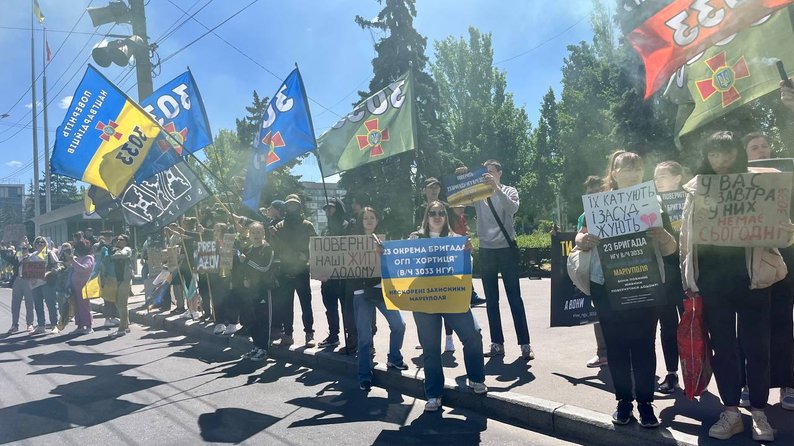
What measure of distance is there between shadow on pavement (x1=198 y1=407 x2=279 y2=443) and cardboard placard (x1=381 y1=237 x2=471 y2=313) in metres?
1.54

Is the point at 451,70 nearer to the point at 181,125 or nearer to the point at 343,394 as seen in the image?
the point at 181,125

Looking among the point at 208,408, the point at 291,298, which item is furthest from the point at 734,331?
the point at 291,298

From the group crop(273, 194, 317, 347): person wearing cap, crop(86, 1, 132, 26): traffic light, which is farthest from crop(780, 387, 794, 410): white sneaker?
crop(86, 1, 132, 26): traffic light

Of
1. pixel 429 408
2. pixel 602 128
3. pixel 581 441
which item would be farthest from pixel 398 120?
pixel 602 128

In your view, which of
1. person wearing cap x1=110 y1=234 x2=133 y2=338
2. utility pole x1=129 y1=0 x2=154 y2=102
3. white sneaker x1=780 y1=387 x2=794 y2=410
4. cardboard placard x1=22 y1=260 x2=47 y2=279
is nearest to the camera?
white sneaker x1=780 y1=387 x2=794 y2=410

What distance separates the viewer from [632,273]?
3.88m

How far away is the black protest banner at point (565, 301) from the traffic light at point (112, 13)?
479 inches

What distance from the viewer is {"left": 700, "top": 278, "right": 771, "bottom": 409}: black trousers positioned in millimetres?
3648

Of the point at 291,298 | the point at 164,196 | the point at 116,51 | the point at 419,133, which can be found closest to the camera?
the point at 291,298

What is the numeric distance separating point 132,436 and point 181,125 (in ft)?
20.0

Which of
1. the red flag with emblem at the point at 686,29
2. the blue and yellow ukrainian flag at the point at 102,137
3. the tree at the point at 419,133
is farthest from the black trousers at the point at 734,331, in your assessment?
the tree at the point at 419,133

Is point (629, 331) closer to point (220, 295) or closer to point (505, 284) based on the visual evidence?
point (505, 284)

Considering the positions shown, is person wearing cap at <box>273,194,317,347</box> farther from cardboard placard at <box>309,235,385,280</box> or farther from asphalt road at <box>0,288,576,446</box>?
cardboard placard at <box>309,235,385,280</box>

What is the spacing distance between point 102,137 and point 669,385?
27.1 feet
